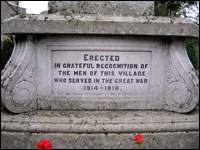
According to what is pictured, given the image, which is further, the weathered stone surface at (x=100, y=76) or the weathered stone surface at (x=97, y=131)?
the weathered stone surface at (x=100, y=76)

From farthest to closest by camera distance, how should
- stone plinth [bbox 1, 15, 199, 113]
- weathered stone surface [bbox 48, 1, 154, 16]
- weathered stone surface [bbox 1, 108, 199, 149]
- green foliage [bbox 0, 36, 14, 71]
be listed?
green foliage [bbox 0, 36, 14, 71] < weathered stone surface [bbox 48, 1, 154, 16] < stone plinth [bbox 1, 15, 199, 113] < weathered stone surface [bbox 1, 108, 199, 149]

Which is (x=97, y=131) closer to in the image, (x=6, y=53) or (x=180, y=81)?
(x=180, y=81)

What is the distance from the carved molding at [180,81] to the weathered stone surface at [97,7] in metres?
0.63

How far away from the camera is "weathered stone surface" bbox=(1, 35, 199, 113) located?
253 centimetres

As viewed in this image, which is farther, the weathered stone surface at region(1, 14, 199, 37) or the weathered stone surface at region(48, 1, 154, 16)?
the weathered stone surface at region(48, 1, 154, 16)

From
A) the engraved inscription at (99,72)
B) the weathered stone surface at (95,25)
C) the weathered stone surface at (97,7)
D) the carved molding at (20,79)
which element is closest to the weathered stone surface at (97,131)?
the carved molding at (20,79)

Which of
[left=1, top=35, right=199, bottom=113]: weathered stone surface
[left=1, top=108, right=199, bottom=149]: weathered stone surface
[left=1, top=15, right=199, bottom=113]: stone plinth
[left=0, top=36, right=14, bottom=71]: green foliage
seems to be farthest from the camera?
[left=0, top=36, right=14, bottom=71]: green foliage

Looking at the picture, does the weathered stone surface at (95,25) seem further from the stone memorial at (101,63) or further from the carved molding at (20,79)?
the carved molding at (20,79)

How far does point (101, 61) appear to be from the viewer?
2.61m

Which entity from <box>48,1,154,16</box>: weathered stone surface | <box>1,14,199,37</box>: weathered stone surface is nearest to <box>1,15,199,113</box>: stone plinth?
<box>1,14,199,37</box>: weathered stone surface

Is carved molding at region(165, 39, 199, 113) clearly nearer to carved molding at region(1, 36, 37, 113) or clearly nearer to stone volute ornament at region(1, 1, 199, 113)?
stone volute ornament at region(1, 1, 199, 113)

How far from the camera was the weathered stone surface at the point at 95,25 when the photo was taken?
2.37 meters

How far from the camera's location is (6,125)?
2324 mm

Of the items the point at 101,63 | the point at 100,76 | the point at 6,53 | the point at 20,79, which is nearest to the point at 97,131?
the point at 100,76
